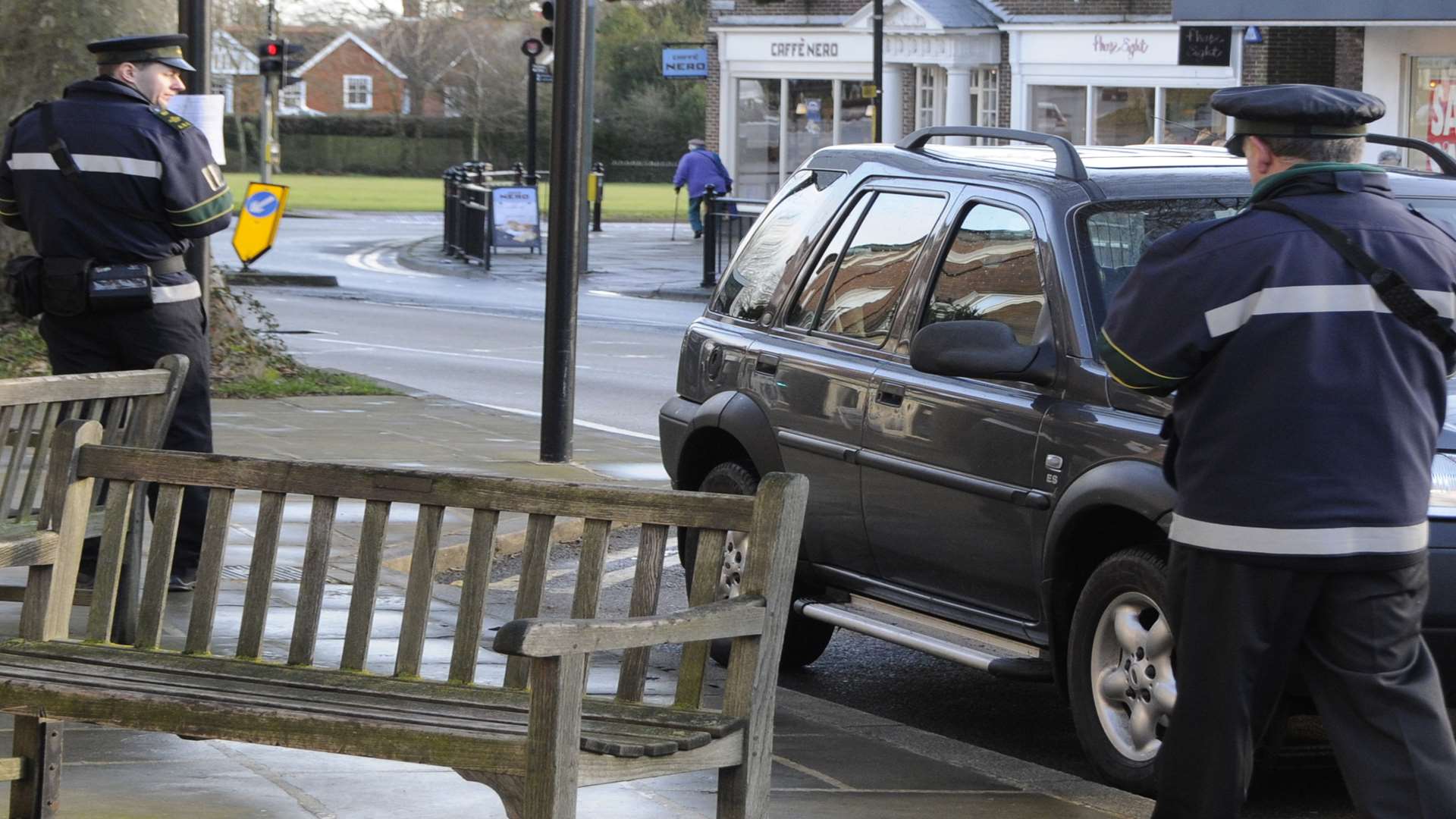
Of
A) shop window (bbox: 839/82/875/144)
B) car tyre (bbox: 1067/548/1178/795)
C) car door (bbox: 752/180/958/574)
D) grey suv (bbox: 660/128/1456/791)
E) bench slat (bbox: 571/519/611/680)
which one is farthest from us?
shop window (bbox: 839/82/875/144)

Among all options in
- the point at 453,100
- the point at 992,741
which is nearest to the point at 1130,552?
the point at 992,741

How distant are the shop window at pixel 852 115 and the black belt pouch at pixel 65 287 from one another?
37291 millimetres

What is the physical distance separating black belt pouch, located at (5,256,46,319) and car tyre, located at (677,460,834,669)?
92.3 inches

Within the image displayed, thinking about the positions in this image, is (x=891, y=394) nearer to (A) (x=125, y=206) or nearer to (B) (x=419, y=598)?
(B) (x=419, y=598)

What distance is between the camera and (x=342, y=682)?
4.18 meters

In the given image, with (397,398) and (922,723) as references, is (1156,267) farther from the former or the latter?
(397,398)

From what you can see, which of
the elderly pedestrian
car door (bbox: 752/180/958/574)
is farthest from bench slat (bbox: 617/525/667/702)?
the elderly pedestrian

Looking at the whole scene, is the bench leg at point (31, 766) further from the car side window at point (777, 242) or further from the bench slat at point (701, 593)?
the car side window at point (777, 242)

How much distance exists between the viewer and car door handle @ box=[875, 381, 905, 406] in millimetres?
6090

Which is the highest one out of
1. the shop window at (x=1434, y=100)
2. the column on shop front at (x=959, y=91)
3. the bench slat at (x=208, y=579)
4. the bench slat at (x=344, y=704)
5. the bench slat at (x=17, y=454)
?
the column on shop front at (x=959, y=91)

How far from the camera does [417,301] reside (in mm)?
24547

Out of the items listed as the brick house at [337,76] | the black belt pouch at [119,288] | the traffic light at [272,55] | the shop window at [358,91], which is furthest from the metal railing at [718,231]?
the shop window at [358,91]

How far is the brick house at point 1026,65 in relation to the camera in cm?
2814

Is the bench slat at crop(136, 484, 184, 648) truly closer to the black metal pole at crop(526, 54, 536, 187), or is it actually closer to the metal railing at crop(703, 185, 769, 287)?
the metal railing at crop(703, 185, 769, 287)
